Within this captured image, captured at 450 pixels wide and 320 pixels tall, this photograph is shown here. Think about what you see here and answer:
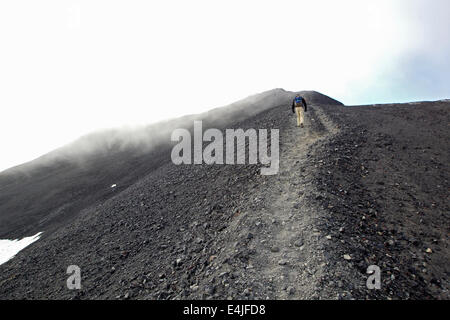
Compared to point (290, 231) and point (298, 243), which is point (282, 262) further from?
point (290, 231)

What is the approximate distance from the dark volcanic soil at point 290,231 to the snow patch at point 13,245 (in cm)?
1029

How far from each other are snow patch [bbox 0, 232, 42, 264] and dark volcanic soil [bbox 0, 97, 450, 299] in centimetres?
1029

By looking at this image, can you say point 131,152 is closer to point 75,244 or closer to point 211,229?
point 75,244

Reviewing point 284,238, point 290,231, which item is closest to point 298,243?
point 284,238

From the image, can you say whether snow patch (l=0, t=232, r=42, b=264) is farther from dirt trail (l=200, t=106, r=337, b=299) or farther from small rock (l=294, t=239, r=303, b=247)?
small rock (l=294, t=239, r=303, b=247)

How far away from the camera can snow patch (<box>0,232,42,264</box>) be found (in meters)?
25.0

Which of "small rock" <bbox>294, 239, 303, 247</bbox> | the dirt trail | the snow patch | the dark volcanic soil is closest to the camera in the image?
the dirt trail

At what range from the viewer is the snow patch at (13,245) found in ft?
82.1

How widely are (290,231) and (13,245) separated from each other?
3471 centimetres

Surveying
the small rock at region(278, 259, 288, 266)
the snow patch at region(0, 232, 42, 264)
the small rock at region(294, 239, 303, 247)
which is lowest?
the snow patch at region(0, 232, 42, 264)

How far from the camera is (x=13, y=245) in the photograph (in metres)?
27.6

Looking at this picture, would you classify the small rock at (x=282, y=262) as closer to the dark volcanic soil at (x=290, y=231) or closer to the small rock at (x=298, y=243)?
A: the dark volcanic soil at (x=290, y=231)

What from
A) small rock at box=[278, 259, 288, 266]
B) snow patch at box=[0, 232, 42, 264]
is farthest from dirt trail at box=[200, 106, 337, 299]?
snow patch at box=[0, 232, 42, 264]

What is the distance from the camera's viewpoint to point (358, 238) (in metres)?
7.55
